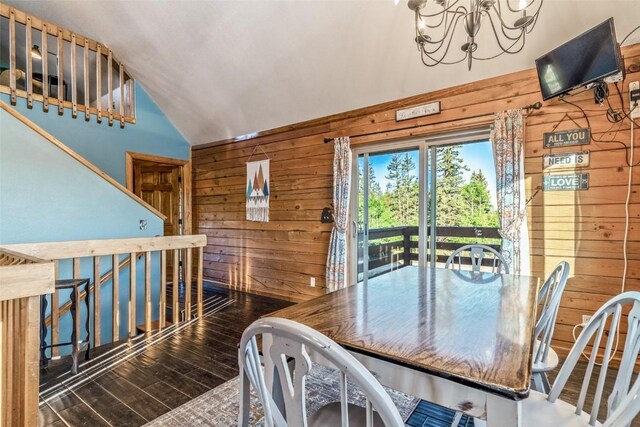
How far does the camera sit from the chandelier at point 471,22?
162 cm

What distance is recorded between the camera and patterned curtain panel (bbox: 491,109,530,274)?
9.04 ft

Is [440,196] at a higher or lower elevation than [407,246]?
higher

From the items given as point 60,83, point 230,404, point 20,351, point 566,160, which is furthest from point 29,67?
point 566,160

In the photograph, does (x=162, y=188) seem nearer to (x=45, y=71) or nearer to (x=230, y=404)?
(x=45, y=71)

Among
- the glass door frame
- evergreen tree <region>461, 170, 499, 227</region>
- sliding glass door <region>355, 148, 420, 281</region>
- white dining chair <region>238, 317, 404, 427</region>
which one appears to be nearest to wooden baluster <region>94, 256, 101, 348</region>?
the glass door frame

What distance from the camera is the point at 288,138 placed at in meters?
4.46

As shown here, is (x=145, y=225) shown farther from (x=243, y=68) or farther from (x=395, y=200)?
(x=395, y=200)

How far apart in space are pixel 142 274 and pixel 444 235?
10.7ft

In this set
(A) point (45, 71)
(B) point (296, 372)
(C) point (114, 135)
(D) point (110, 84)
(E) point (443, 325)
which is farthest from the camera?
(C) point (114, 135)

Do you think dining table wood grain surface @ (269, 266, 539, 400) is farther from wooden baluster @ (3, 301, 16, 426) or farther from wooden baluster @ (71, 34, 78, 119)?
wooden baluster @ (71, 34, 78, 119)

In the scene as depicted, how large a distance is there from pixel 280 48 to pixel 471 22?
7.39ft

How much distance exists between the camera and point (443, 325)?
46.8 inches

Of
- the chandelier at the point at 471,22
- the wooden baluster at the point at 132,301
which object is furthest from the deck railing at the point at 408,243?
the wooden baluster at the point at 132,301

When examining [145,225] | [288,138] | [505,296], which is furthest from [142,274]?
[505,296]
